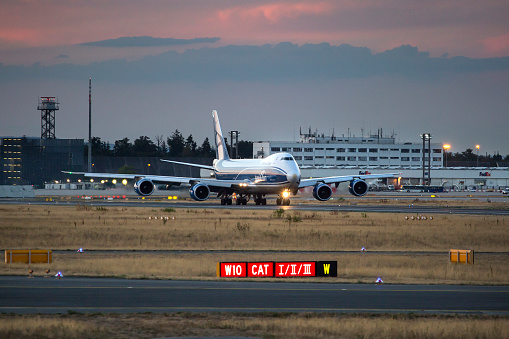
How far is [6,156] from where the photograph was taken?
566ft

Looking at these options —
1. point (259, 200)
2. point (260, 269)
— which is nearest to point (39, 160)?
point (259, 200)

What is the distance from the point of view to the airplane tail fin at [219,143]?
100006 mm

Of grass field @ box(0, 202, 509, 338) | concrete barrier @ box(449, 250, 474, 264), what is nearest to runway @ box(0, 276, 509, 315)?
grass field @ box(0, 202, 509, 338)

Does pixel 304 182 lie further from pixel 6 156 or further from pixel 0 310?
pixel 6 156

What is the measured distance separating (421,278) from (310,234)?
59.9ft

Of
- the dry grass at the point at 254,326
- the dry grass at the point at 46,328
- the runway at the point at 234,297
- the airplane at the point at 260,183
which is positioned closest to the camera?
the dry grass at the point at 46,328

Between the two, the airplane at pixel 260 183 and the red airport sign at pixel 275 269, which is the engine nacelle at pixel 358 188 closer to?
the airplane at pixel 260 183

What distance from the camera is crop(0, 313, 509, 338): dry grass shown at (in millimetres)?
18766

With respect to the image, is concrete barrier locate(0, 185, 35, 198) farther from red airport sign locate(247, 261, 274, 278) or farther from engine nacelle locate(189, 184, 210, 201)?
red airport sign locate(247, 261, 274, 278)

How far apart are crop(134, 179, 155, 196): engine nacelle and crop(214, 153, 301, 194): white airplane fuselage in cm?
1037

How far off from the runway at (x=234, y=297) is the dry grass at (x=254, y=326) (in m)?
1.17

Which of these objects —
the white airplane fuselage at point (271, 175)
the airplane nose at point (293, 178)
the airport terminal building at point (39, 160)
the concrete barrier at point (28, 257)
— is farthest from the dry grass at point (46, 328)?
the airport terminal building at point (39, 160)

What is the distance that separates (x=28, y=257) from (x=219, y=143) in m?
69.5

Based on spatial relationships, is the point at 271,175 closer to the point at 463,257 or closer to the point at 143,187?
the point at 143,187
